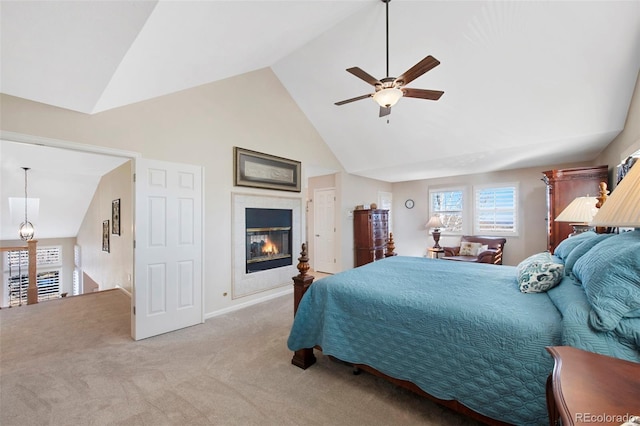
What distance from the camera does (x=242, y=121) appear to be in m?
3.94

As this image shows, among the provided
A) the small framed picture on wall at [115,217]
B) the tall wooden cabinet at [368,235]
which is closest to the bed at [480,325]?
the tall wooden cabinet at [368,235]

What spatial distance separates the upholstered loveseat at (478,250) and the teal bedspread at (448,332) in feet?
9.49

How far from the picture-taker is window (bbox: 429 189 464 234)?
6.40m

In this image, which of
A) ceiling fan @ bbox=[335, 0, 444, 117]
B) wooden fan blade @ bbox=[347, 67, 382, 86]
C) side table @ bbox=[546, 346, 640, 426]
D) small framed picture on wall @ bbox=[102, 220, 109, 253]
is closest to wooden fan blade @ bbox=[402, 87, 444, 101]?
ceiling fan @ bbox=[335, 0, 444, 117]

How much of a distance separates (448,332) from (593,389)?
34.1 inches

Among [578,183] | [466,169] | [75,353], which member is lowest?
[75,353]

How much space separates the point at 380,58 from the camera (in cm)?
341

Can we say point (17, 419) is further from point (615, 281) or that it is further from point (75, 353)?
point (615, 281)

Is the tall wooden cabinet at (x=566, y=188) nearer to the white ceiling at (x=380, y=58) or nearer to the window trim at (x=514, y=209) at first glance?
the white ceiling at (x=380, y=58)

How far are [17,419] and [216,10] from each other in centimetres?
319

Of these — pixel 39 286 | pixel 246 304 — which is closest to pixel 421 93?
pixel 246 304

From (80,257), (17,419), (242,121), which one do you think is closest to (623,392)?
(17,419)

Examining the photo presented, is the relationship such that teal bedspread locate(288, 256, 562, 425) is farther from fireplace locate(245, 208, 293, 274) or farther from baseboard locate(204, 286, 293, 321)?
fireplace locate(245, 208, 293, 274)

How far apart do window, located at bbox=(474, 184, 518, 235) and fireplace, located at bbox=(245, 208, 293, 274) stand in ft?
14.6
